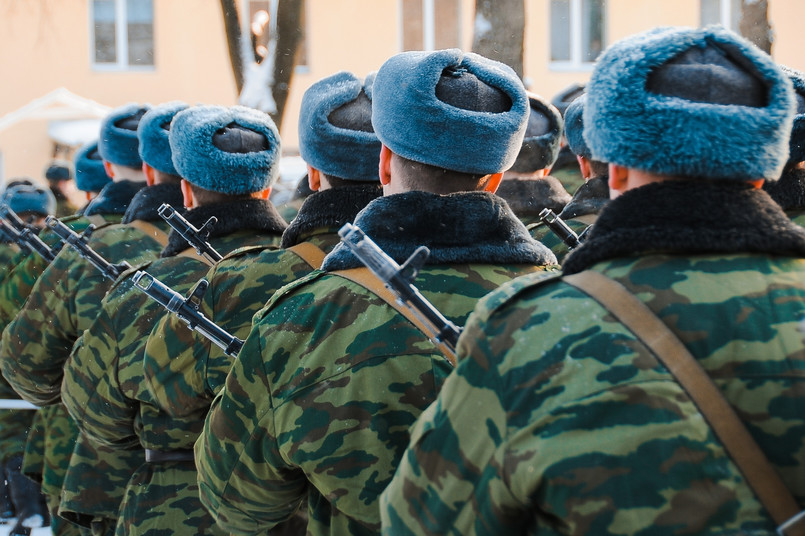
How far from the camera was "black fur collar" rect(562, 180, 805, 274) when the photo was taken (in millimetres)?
1760

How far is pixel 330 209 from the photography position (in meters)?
3.20

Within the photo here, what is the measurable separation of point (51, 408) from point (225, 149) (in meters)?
2.63

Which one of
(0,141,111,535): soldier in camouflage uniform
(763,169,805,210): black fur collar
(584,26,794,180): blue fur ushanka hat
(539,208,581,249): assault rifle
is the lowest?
(0,141,111,535): soldier in camouflage uniform

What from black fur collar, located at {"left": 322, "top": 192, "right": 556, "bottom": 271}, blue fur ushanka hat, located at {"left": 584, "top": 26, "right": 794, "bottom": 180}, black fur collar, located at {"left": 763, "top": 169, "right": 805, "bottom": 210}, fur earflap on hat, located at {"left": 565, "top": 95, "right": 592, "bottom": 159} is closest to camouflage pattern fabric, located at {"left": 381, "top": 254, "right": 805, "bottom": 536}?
blue fur ushanka hat, located at {"left": 584, "top": 26, "right": 794, "bottom": 180}

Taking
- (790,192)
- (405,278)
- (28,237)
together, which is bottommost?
(28,237)

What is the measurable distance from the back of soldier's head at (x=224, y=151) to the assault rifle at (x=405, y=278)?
73.0 inches

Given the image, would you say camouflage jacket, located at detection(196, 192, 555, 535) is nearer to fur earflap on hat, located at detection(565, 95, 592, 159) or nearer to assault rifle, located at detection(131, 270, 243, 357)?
assault rifle, located at detection(131, 270, 243, 357)

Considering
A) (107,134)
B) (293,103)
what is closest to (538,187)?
(107,134)

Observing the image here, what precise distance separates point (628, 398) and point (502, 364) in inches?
8.0

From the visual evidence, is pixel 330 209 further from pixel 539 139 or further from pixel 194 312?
pixel 539 139

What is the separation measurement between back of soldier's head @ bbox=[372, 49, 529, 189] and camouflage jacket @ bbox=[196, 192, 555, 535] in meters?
0.14

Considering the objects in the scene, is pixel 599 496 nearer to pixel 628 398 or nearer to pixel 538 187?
pixel 628 398

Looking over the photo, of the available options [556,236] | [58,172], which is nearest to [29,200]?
[58,172]

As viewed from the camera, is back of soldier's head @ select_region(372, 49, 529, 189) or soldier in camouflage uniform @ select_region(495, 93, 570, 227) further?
soldier in camouflage uniform @ select_region(495, 93, 570, 227)
